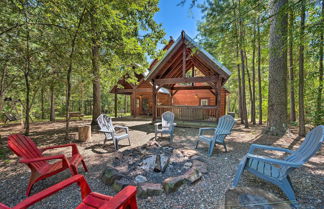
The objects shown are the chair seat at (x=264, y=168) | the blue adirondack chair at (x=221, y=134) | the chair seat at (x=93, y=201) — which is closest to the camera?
the chair seat at (x=93, y=201)

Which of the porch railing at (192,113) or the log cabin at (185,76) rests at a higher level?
the log cabin at (185,76)

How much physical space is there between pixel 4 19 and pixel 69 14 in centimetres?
206

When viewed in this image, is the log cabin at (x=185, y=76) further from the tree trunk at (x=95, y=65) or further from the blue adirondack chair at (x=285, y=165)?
the blue adirondack chair at (x=285, y=165)

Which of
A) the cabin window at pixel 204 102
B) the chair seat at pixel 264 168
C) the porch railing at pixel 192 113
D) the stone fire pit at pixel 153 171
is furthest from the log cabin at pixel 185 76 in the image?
the chair seat at pixel 264 168

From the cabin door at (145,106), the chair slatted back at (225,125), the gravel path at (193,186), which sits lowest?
the gravel path at (193,186)

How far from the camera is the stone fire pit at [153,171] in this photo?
204 cm

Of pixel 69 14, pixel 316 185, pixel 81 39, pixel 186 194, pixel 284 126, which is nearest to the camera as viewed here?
pixel 186 194

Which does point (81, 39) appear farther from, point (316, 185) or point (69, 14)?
point (316, 185)

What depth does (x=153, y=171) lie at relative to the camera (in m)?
2.61

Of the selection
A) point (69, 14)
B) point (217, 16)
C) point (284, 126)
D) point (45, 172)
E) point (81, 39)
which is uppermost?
point (69, 14)

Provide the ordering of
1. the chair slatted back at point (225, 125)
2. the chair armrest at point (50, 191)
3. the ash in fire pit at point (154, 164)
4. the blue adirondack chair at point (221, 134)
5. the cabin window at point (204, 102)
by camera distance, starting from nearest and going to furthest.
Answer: the chair armrest at point (50, 191) < the ash in fire pit at point (154, 164) < the blue adirondack chair at point (221, 134) < the chair slatted back at point (225, 125) < the cabin window at point (204, 102)

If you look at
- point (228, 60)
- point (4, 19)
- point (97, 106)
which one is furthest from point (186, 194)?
point (228, 60)

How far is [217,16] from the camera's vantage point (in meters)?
3.76

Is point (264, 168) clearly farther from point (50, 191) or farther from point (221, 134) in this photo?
point (50, 191)
